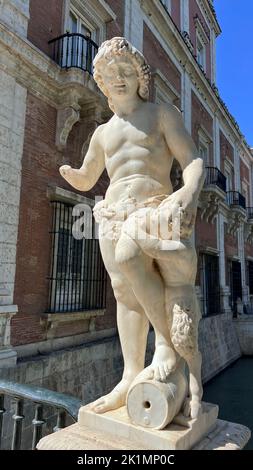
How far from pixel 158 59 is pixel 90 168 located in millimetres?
9021

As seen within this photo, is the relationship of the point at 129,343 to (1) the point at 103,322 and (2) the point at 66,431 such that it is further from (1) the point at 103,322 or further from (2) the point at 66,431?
(1) the point at 103,322

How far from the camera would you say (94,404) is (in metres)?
1.63

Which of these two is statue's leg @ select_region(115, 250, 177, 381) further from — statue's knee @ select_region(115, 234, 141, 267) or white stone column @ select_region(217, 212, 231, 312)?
white stone column @ select_region(217, 212, 231, 312)

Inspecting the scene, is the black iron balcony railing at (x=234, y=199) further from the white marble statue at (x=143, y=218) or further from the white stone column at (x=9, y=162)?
the white marble statue at (x=143, y=218)

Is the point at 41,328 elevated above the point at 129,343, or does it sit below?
below

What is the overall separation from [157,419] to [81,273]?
4827 mm

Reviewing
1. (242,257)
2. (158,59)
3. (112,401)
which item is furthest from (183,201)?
(242,257)

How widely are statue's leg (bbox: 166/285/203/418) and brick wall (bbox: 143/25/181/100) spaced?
8.72 metres

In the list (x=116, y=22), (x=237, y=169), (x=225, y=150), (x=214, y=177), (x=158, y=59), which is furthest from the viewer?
(x=237, y=169)

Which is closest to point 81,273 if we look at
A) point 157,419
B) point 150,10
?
point 157,419

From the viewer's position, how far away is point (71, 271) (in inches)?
232

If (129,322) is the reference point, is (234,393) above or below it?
below

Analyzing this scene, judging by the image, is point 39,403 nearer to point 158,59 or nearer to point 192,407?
point 192,407

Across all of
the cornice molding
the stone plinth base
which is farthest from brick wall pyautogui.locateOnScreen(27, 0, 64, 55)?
the cornice molding
